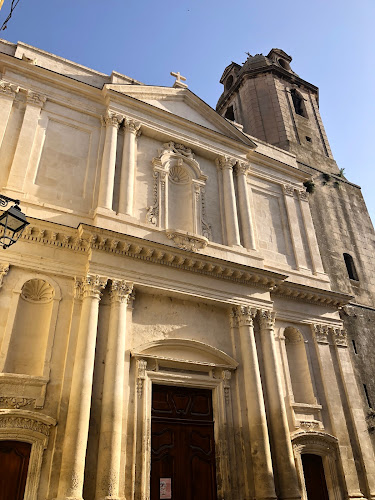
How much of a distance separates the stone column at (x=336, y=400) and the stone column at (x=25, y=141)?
33.8 feet

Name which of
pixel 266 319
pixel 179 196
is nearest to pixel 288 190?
pixel 179 196

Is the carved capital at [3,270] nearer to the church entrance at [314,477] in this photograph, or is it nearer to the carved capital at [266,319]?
the carved capital at [266,319]

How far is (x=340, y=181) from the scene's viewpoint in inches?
817

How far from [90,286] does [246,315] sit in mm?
4717

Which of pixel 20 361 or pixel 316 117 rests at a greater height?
pixel 316 117

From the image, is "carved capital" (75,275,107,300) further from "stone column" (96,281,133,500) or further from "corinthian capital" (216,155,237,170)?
"corinthian capital" (216,155,237,170)

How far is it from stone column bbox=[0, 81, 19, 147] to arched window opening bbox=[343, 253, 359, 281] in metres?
13.7

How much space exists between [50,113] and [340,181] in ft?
45.3

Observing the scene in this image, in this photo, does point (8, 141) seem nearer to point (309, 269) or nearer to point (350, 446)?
point (309, 269)

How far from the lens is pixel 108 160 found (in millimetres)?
12922

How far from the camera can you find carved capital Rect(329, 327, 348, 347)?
1477cm

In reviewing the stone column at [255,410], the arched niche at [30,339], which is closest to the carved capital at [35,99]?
the arched niche at [30,339]

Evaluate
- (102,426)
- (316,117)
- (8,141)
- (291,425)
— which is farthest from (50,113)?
(316,117)

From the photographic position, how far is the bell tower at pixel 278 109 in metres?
21.2
